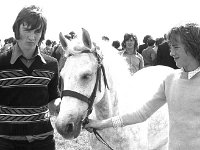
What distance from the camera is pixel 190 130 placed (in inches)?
80.1

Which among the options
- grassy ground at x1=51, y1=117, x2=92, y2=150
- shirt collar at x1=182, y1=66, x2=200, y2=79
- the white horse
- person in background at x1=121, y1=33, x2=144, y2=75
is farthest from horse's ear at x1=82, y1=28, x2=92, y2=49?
person in background at x1=121, y1=33, x2=144, y2=75

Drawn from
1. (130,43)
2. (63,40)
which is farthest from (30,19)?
(130,43)

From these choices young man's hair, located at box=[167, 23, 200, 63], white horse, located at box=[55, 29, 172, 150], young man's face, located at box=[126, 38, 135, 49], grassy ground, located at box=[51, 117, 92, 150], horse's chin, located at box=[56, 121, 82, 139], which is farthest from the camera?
young man's face, located at box=[126, 38, 135, 49]

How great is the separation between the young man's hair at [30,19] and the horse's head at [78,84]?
0.38 meters

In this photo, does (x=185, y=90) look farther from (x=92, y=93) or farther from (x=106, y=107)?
(x=106, y=107)

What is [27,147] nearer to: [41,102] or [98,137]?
[41,102]

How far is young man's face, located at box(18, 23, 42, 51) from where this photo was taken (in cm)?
244

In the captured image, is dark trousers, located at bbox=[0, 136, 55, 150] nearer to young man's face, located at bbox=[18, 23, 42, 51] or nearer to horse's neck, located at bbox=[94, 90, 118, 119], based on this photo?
horse's neck, located at bbox=[94, 90, 118, 119]

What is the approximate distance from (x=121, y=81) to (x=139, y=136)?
558mm

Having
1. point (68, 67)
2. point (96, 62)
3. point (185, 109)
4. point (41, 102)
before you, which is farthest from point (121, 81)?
point (185, 109)

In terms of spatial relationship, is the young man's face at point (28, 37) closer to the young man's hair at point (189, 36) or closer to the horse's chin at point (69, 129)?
the horse's chin at point (69, 129)

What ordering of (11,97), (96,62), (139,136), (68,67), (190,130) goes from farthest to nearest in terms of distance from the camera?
(139,136) < (96,62) < (68,67) < (11,97) < (190,130)

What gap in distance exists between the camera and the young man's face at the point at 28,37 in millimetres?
2438

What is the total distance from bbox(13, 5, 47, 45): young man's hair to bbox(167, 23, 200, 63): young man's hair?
104 cm
